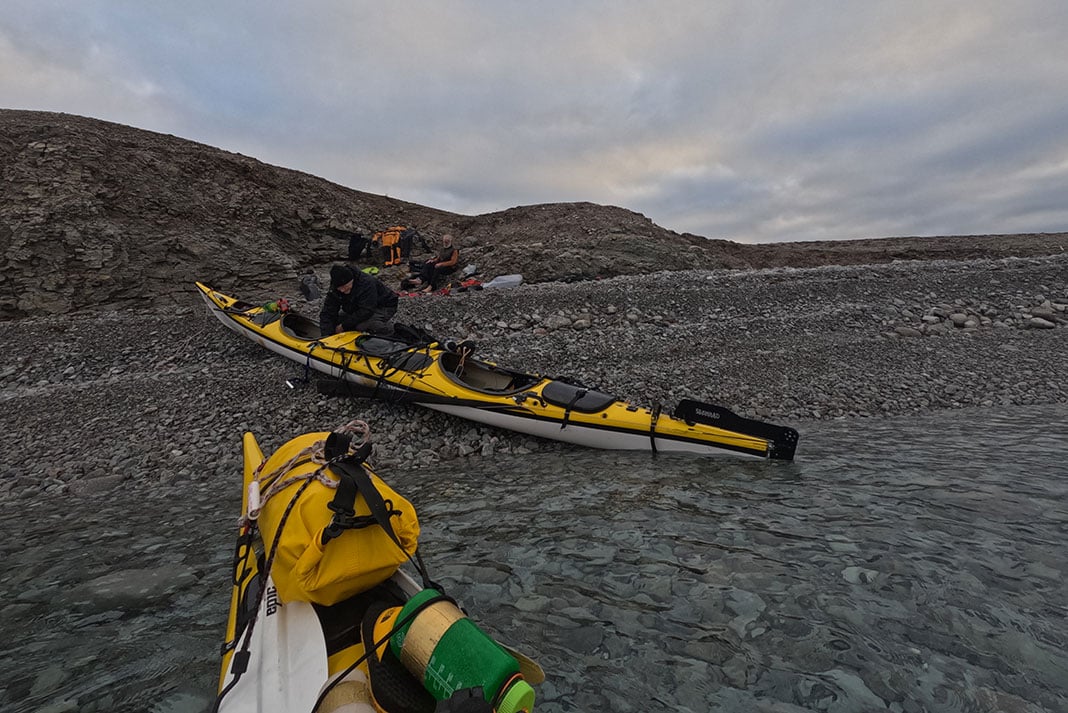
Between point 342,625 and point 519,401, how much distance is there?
165 inches

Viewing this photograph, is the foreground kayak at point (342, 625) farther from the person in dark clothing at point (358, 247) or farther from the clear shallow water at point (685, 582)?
the person in dark clothing at point (358, 247)

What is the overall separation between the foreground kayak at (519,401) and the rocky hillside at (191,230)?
9000 millimetres

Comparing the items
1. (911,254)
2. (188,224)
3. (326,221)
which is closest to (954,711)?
(188,224)

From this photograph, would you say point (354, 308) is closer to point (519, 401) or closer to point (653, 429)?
point (519, 401)

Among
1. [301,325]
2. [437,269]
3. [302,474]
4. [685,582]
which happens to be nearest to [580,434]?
[685,582]

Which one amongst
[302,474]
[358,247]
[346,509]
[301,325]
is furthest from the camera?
[358,247]

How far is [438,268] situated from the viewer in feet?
57.2

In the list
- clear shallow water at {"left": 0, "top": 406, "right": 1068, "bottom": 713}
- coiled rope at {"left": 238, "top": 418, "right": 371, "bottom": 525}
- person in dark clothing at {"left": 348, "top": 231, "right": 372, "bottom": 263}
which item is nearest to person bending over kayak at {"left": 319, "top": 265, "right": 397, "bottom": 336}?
clear shallow water at {"left": 0, "top": 406, "right": 1068, "bottom": 713}

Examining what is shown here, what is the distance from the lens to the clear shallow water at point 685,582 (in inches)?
112

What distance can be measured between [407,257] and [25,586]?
18.1m

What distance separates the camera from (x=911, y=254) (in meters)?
24.0

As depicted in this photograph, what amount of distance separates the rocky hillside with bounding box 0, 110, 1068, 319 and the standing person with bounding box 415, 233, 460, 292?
40.3 inches

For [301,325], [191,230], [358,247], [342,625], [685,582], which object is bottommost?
[685,582]

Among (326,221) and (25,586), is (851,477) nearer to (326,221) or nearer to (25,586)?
(25,586)
